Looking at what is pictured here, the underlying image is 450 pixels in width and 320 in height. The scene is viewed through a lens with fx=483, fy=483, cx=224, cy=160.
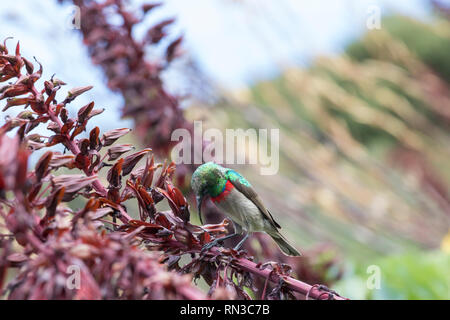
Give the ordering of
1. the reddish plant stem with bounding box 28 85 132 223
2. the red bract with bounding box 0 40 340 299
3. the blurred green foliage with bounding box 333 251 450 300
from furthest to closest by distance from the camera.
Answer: the blurred green foliage with bounding box 333 251 450 300 → the reddish plant stem with bounding box 28 85 132 223 → the red bract with bounding box 0 40 340 299

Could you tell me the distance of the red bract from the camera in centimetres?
35

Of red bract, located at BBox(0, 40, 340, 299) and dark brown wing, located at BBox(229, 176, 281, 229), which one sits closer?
red bract, located at BBox(0, 40, 340, 299)

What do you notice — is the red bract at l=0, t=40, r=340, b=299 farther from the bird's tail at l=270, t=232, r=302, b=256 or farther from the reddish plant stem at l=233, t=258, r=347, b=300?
the bird's tail at l=270, t=232, r=302, b=256

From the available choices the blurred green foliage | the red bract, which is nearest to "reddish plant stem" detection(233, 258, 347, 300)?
the red bract

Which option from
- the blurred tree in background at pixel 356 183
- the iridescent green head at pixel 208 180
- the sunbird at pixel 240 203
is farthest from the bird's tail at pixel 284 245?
the blurred tree in background at pixel 356 183

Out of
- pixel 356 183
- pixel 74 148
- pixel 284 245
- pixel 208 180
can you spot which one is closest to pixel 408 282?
pixel 284 245

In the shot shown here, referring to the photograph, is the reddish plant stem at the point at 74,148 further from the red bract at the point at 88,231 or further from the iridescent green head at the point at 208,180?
the iridescent green head at the point at 208,180

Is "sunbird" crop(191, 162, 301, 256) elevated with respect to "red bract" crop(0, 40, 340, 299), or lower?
elevated

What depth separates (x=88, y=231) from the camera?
366mm

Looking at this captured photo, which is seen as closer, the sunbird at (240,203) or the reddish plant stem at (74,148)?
the reddish plant stem at (74,148)

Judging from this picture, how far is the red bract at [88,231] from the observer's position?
0.35 meters

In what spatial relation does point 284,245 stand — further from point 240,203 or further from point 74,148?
point 74,148

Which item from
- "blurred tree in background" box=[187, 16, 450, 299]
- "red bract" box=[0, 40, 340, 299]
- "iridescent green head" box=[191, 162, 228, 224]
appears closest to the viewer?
"red bract" box=[0, 40, 340, 299]

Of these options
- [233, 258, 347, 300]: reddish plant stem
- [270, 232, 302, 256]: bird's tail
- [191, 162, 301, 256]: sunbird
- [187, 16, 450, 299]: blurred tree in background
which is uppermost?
[187, 16, 450, 299]: blurred tree in background
